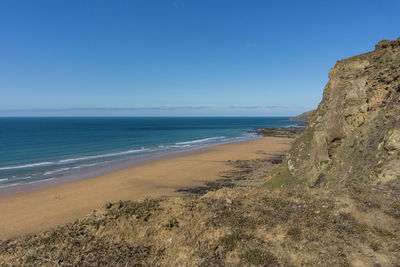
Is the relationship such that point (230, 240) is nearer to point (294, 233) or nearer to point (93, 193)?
point (294, 233)

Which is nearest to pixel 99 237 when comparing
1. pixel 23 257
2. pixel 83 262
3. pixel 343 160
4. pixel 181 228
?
pixel 83 262

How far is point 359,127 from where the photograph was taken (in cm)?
1433

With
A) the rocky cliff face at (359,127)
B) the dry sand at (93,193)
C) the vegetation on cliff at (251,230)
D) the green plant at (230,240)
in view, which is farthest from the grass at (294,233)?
the dry sand at (93,193)

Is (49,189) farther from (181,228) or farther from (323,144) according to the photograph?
(323,144)

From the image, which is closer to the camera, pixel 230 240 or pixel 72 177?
pixel 230 240

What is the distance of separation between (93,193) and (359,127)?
2317 centimetres

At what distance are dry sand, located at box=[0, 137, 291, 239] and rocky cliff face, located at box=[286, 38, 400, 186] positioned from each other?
11762 mm

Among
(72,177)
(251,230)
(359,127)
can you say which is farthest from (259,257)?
(72,177)

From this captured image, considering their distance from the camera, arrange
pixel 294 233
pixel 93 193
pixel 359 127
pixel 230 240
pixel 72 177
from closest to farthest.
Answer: pixel 230 240 → pixel 294 233 → pixel 359 127 → pixel 93 193 → pixel 72 177

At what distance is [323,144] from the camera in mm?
15820

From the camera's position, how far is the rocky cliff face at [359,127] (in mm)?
10992

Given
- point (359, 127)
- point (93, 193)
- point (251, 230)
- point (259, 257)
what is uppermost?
point (359, 127)

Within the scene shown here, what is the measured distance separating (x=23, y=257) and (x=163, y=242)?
3.91 m

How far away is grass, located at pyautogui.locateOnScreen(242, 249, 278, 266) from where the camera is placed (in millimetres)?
5379
